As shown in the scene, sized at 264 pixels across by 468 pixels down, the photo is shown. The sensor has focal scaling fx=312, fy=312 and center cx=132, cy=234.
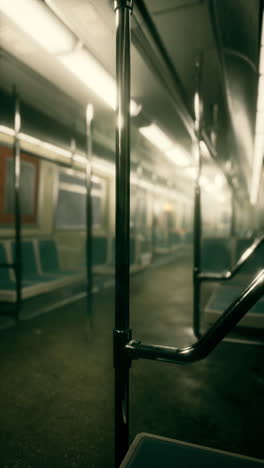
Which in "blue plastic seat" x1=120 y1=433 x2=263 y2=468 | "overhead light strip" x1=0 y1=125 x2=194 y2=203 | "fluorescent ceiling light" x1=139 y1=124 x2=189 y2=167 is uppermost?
"overhead light strip" x1=0 y1=125 x2=194 y2=203

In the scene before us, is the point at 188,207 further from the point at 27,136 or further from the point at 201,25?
the point at 201,25

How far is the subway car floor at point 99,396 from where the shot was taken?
5.31 feet

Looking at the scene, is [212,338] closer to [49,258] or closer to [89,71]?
[89,71]

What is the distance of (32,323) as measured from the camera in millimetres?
3641

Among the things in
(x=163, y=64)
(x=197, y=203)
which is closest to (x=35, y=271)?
(x=197, y=203)

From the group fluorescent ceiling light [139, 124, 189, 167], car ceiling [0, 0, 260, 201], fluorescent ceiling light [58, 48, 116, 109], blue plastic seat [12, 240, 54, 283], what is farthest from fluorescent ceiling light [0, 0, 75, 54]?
blue plastic seat [12, 240, 54, 283]

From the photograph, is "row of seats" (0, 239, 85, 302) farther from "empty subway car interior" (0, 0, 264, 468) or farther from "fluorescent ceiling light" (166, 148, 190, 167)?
"fluorescent ceiling light" (166, 148, 190, 167)

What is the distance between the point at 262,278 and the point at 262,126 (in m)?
4.01

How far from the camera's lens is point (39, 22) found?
1.99 meters

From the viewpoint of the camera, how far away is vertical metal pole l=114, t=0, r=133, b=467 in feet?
3.31

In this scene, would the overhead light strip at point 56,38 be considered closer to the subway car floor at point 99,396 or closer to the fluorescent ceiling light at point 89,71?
the fluorescent ceiling light at point 89,71

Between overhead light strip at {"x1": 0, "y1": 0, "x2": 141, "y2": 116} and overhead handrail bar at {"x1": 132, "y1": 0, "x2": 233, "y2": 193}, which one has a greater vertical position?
overhead light strip at {"x1": 0, "y1": 0, "x2": 141, "y2": 116}

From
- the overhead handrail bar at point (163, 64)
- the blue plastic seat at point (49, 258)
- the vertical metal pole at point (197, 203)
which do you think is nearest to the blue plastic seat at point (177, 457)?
the overhead handrail bar at point (163, 64)

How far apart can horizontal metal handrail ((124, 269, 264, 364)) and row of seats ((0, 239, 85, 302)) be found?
9.45 ft
